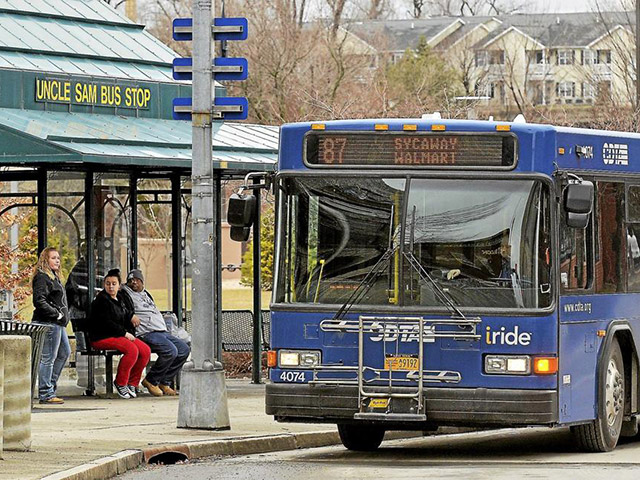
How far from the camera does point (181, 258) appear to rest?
1995 centimetres

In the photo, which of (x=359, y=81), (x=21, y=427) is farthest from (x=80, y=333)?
(x=359, y=81)

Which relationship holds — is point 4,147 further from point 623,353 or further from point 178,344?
point 623,353

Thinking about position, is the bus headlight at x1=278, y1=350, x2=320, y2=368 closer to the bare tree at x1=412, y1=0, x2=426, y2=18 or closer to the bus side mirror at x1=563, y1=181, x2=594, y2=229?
the bus side mirror at x1=563, y1=181, x2=594, y2=229

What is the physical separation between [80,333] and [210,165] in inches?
189

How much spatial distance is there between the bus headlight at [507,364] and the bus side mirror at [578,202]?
1118 mm

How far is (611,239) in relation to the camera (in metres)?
13.6

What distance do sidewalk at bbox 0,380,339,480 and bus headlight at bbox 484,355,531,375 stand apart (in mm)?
2489

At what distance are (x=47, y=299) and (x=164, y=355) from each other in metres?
2.01

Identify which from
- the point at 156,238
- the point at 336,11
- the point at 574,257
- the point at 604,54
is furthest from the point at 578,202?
the point at 604,54

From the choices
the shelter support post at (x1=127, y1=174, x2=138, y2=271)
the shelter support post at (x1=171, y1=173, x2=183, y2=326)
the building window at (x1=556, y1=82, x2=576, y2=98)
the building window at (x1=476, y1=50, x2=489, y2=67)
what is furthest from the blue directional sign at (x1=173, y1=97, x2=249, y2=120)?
the building window at (x1=556, y1=82, x2=576, y2=98)

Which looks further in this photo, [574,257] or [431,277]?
[574,257]

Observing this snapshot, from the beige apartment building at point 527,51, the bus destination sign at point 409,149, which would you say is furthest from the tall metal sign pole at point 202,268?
the beige apartment building at point 527,51

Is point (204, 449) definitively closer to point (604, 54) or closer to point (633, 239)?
point (633, 239)

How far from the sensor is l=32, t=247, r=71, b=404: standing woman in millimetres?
17062
